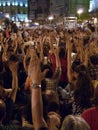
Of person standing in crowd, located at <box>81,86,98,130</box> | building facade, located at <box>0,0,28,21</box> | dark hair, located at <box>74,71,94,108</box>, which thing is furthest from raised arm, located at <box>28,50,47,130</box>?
building facade, located at <box>0,0,28,21</box>

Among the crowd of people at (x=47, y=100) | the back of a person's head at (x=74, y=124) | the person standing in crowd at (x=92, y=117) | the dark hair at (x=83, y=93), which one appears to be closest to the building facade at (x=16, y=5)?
the crowd of people at (x=47, y=100)

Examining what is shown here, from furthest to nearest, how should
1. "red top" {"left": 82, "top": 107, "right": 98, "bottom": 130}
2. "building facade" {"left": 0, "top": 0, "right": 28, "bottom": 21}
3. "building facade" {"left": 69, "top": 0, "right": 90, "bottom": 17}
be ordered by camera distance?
"building facade" {"left": 0, "top": 0, "right": 28, "bottom": 21} < "building facade" {"left": 69, "top": 0, "right": 90, "bottom": 17} < "red top" {"left": 82, "top": 107, "right": 98, "bottom": 130}

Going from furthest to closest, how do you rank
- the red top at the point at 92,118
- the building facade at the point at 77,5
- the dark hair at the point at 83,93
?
the building facade at the point at 77,5 → the dark hair at the point at 83,93 → the red top at the point at 92,118

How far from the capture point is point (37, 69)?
12.9 ft

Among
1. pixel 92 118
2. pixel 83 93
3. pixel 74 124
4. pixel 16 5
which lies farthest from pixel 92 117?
pixel 16 5

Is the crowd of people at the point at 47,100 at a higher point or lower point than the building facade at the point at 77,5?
lower

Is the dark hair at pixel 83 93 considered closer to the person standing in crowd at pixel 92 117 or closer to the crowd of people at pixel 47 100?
the crowd of people at pixel 47 100

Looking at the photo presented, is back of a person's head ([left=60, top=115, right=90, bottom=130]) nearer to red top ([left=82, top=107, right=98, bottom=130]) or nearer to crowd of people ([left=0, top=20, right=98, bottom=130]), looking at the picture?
crowd of people ([left=0, top=20, right=98, bottom=130])

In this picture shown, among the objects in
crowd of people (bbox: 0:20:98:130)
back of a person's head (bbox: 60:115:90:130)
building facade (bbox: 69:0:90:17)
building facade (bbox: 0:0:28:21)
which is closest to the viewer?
back of a person's head (bbox: 60:115:90:130)

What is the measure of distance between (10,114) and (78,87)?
965mm

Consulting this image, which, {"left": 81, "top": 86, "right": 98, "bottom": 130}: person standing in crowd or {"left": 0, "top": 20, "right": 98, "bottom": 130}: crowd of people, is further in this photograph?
{"left": 81, "top": 86, "right": 98, "bottom": 130}: person standing in crowd

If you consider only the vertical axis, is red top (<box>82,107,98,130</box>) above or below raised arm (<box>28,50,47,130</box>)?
below

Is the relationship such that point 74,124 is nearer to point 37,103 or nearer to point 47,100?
point 37,103

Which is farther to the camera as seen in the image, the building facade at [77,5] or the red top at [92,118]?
the building facade at [77,5]
